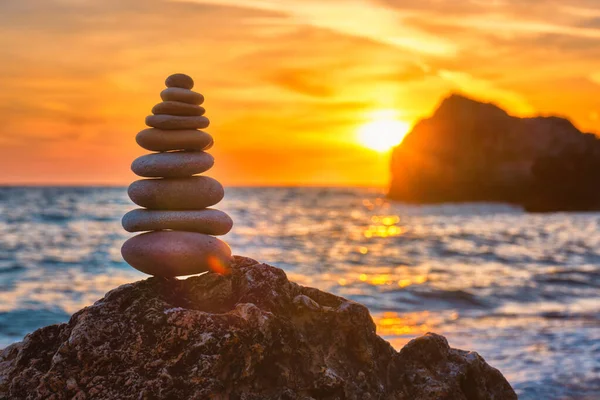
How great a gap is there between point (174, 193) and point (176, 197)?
0.04m

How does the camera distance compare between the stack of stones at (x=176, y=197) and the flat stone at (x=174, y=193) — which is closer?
the stack of stones at (x=176, y=197)

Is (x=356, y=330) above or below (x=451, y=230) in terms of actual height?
above

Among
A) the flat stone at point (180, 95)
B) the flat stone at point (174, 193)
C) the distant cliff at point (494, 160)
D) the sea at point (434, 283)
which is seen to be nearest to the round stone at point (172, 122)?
the flat stone at point (180, 95)

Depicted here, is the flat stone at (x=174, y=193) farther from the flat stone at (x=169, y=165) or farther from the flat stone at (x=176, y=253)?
the flat stone at (x=176, y=253)

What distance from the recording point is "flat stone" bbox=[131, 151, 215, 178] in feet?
20.4

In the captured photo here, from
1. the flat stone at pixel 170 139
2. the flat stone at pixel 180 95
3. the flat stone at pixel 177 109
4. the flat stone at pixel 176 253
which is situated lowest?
the flat stone at pixel 176 253

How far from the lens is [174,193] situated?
6215 millimetres

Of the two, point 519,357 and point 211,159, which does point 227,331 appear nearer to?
point 211,159

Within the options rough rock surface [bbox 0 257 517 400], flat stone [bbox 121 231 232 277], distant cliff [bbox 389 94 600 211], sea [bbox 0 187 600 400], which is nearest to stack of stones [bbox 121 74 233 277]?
flat stone [bbox 121 231 232 277]

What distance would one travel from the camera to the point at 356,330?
5945 mm

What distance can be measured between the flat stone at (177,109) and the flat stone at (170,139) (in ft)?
0.59

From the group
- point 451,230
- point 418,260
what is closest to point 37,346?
point 418,260

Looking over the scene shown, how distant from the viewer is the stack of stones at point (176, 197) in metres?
6.07

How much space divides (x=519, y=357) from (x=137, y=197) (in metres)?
7.75
